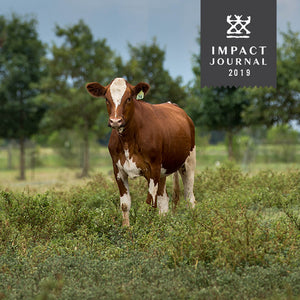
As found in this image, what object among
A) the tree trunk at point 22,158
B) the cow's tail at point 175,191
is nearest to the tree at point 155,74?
the tree trunk at point 22,158

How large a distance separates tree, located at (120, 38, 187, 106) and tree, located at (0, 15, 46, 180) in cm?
483

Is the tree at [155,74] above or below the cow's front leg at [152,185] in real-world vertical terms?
above

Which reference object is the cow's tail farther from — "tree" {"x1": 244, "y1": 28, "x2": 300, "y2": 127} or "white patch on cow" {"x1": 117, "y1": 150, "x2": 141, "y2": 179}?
"tree" {"x1": 244, "y1": 28, "x2": 300, "y2": 127}

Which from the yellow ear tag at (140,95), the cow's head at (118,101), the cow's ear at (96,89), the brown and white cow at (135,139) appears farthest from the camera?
the yellow ear tag at (140,95)

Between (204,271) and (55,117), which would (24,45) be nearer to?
(55,117)

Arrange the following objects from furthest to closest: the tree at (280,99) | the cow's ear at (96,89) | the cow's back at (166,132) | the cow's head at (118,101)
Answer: the tree at (280,99)
the cow's back at (166,132)
the cow's ear at (96,89)
the cow's head at (118,101)

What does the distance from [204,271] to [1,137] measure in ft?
60.9

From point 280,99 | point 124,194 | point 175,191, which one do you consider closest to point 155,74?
point 280,99

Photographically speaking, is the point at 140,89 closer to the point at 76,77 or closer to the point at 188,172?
the point at 188,172

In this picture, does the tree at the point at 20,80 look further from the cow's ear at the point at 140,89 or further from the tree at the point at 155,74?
the cow's ear at the point at 140,89

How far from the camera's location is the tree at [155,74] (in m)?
20.7

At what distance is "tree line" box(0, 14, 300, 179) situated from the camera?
64.9 ft

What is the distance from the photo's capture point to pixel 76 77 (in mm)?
21328

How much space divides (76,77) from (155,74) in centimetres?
388
